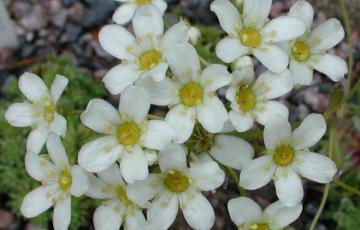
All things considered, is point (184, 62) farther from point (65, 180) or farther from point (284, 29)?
point (65, 180)

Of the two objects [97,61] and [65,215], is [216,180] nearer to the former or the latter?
[65,215]

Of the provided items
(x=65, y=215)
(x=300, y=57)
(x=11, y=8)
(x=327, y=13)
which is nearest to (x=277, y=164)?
(x=300, y=57)

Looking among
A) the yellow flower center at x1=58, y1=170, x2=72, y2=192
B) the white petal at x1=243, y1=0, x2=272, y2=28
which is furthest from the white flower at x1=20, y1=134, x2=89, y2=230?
the white petal at x1=243, y1=0, x2=272, y2=28

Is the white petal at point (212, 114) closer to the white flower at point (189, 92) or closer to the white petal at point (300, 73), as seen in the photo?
the white flower at point (189, 92)

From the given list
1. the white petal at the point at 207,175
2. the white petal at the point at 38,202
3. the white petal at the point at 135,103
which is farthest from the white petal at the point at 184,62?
the white petal at the point at 38,202

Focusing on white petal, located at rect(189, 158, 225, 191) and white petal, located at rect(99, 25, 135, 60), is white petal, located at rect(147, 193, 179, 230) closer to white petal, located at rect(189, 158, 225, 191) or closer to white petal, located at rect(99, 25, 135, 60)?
white petal, located at rect(189, 158, 225, 191)

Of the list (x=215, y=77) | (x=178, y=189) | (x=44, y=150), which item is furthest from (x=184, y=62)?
(x=44, y=150)
